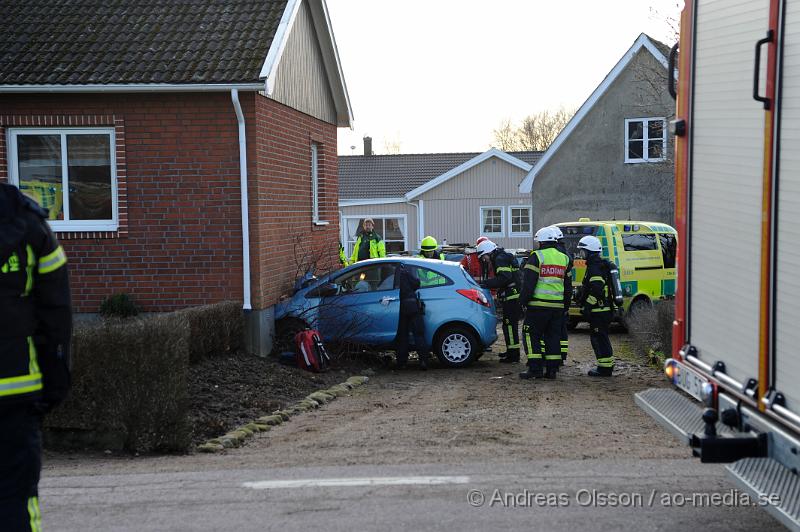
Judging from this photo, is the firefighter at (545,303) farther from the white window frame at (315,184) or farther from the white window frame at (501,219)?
the white window frame at (501,219)

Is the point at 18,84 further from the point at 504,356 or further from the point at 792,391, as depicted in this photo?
the point at 792,391

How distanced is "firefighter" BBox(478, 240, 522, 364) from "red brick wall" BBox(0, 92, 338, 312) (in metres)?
3.44

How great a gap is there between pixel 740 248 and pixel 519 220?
37.6m

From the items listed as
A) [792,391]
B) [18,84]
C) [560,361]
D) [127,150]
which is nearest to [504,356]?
[560,361]

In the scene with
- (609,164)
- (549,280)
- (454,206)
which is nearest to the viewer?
(549,280)

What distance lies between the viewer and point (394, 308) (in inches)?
552

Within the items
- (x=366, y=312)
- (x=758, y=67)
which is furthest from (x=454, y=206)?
(x=758, y=67)

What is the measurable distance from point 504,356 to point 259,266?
13.5ft

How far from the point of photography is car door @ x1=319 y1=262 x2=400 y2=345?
45.9ft

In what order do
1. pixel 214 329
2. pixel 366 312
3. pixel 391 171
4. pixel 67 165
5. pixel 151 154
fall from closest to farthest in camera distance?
1. pixel 214 329
2. pixel 151 154
3. pixel 67 165
4. pixel 366 312
5. pixel 391 171

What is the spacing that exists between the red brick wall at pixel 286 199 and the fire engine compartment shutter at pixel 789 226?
9736mm

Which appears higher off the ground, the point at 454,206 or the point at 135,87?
the point at 135,87

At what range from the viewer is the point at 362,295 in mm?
14180

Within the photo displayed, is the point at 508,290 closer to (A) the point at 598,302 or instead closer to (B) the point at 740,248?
(A) the point at 598,302
